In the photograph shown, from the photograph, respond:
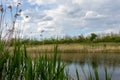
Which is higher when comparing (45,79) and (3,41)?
(3,41)

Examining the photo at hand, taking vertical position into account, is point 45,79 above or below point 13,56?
below

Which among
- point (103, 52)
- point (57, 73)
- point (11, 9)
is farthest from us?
point (103, 52)

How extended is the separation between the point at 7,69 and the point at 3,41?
0.47 meters

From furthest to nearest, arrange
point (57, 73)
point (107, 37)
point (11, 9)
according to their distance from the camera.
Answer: point (107, 37)
point (11, 9)
point (57, 73)

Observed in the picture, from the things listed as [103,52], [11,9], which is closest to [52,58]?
[11,9]

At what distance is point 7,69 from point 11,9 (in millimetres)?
1057

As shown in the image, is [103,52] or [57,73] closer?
[57,73]

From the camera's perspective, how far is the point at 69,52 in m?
23.0

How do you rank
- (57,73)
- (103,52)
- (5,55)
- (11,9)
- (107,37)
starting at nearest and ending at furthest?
(57,73) → (5,55) → (11,9) → (103,52) → (107,37)

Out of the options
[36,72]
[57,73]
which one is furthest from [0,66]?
[57,73]

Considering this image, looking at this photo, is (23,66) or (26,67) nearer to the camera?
(26,67)

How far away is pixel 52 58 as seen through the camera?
423cm

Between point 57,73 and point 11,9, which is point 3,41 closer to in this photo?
point 11,9

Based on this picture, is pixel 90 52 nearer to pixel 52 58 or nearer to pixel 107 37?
pixel 107 37
